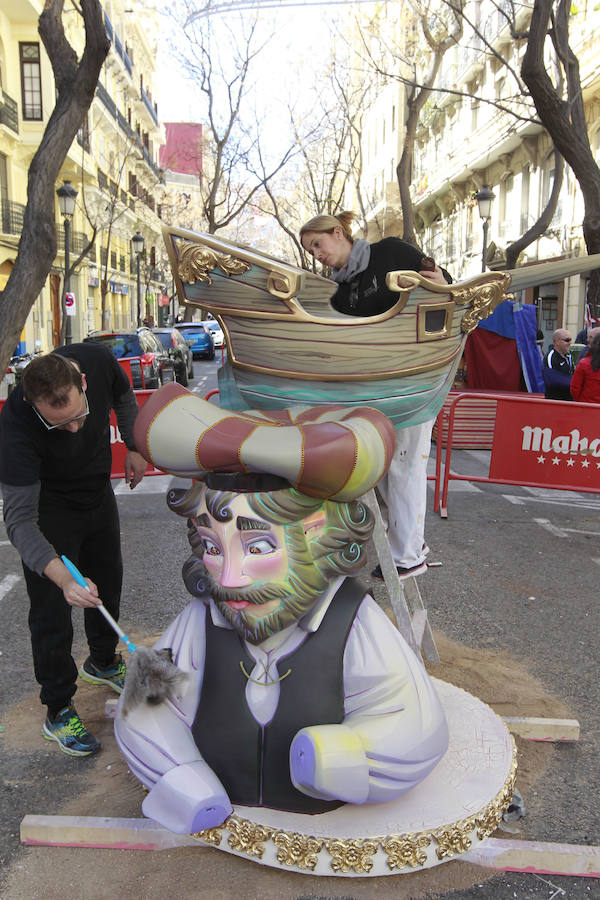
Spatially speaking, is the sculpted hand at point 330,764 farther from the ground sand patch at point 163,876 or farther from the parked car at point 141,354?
the parked car at point 141,354

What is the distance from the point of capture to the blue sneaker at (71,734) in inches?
122

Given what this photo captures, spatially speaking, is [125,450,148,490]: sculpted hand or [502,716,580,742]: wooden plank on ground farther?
[125,450,148,490]: sculpted hand

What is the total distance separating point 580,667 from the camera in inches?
155

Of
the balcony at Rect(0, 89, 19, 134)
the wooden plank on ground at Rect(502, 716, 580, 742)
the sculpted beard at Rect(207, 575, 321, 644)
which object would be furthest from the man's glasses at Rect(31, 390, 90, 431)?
the balcony at Rect(0, 89, 19, 134)

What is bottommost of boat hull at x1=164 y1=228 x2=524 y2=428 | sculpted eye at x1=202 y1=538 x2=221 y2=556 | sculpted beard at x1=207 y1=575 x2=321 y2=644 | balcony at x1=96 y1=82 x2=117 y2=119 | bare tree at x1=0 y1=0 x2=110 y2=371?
sculpted beard at x1=207 y1=575 x2=321 y2=644

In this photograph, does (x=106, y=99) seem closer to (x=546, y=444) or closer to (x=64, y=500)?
(x=546, y=444)

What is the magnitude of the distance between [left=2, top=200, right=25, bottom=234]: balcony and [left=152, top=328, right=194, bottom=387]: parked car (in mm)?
6889

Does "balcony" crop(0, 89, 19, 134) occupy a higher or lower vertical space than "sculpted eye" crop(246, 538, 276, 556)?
higher

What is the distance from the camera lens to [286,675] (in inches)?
90.6

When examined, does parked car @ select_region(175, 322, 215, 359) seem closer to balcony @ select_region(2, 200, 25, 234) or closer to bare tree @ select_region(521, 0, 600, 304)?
balcony @ select_region(2, 200, 25, 234)

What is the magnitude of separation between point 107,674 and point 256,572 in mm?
1768

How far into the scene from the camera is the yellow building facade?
2302 cm

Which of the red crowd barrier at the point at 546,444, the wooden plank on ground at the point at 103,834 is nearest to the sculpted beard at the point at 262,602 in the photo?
the wooden plank on ground at the point at 103,834

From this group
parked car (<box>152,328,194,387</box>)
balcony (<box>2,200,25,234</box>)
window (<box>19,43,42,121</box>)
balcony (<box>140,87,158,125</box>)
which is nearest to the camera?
parked car (<box>152,328,194,387</box>)
